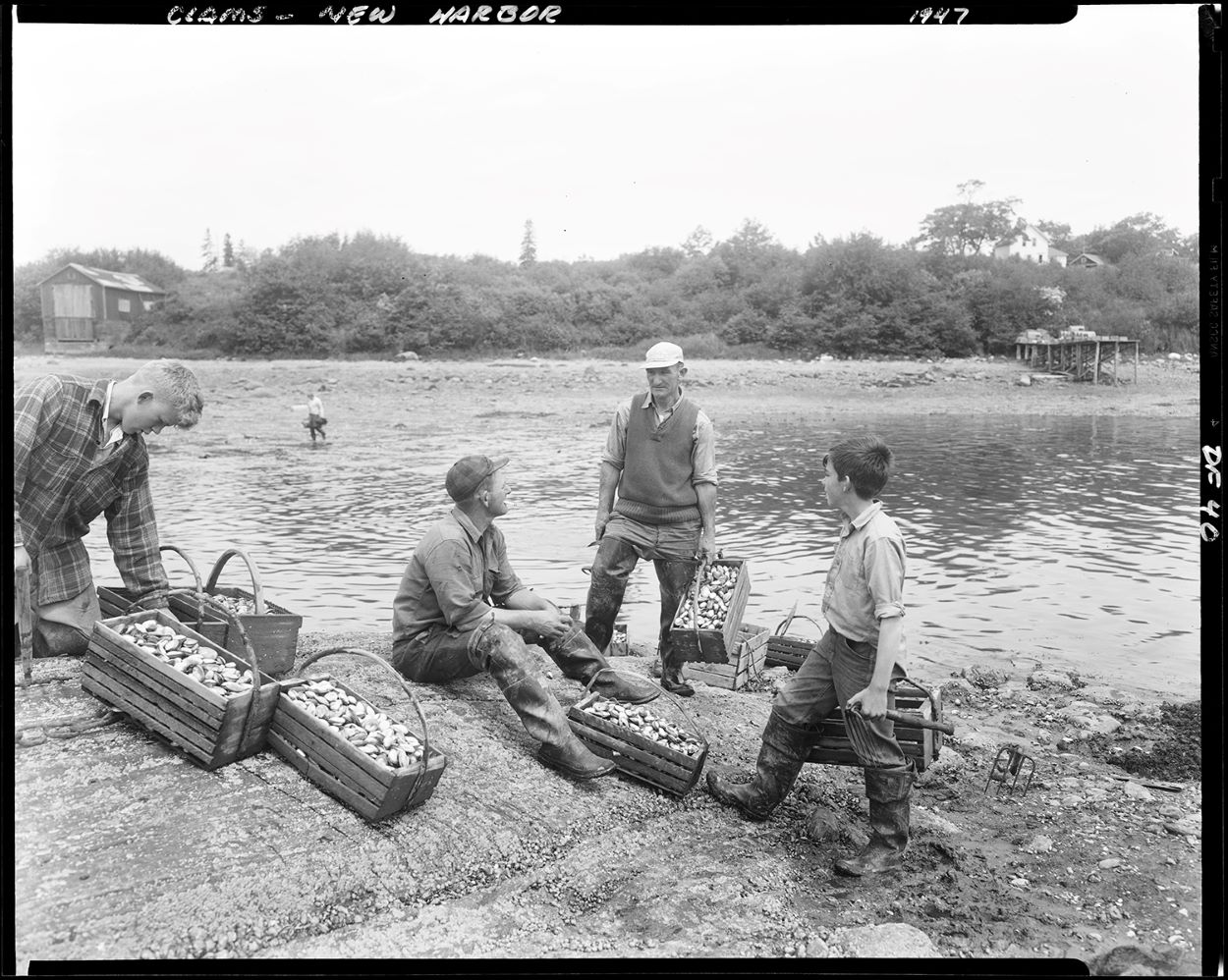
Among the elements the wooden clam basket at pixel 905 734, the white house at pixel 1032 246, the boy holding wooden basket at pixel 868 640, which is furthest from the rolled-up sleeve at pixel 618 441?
the white house at pixel 1032 246

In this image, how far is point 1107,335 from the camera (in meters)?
9.91

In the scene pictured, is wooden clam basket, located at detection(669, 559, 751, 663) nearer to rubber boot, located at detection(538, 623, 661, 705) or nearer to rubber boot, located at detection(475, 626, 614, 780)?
rubber boot, located at detection(538, 623, 661, 705)

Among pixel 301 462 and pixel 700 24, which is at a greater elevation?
pixel 700 24

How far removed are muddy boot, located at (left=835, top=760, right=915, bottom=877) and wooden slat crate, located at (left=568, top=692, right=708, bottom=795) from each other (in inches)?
30.4

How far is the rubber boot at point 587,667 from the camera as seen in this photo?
514 centimetres

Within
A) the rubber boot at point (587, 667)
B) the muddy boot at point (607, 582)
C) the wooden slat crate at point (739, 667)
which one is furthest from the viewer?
the wooden slat crate at point (739, 667)

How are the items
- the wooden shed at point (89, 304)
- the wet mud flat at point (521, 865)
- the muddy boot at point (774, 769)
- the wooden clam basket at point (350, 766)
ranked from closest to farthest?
the wet mud flat at point (521, 865)
the wooden clam basket at point (350, 766)
the muddy boot at point (774, 769)
the wooden shed at point (89, 304)

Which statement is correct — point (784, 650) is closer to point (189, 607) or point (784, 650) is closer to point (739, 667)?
point (739, 667)

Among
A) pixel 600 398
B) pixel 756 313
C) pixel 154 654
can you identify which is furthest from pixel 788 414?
pixel 154 654

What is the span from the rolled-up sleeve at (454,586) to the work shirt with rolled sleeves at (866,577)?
1663 mm

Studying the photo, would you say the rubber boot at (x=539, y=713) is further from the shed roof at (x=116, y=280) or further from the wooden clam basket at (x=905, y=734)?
the shed roof at (x=116, y=280)

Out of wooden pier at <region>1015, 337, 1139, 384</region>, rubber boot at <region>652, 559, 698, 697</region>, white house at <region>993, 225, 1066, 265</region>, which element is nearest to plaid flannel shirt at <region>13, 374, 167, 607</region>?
rubber boot at <region>652, 559, 698, 697</region>

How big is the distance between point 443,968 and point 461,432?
1156cm

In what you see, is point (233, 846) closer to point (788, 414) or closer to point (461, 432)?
point (461, 432)
